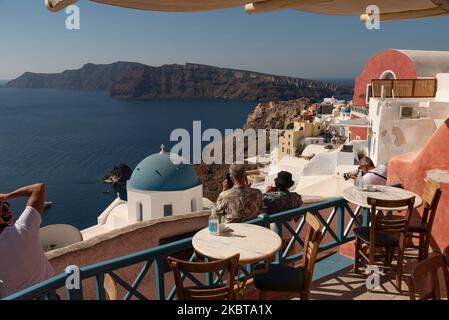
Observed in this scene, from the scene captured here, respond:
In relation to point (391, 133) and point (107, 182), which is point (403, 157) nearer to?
point (391, 133)

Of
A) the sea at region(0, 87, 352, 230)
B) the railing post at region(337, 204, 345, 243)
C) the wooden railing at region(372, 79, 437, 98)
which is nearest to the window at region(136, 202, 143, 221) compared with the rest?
the sea at region(0, 87, 352, 230)

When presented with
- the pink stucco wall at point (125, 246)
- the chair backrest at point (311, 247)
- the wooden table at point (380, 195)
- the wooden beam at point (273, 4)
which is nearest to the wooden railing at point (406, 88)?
the pink stucco wall at point (125, 246)

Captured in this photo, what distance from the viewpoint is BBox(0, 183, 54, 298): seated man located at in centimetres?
288

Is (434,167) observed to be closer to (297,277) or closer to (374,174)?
(374,174)

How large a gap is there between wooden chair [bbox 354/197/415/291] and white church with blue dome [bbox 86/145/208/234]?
12.9m

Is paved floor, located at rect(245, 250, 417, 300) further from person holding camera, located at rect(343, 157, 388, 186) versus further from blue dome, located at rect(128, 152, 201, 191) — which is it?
blue dome, located at rect(128, 152, 201, 191)

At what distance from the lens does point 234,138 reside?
112 metres

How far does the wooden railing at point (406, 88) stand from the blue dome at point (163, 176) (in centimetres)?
905

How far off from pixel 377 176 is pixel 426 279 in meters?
3.98

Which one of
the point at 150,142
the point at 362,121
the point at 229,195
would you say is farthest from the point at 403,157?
the point at 150,142

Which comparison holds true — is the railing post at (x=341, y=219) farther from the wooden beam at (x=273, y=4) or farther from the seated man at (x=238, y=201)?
the wooden beam at (x=273, y=4)

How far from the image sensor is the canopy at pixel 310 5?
386 cm

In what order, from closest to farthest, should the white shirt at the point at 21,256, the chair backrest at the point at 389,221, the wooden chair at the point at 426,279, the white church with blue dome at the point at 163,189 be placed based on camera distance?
the wooden chair at the point at 426,279
the white shirt at the point at 21,256
the chair backrest at the point at 389,221
the white church with blue dome at the point at 163,189
